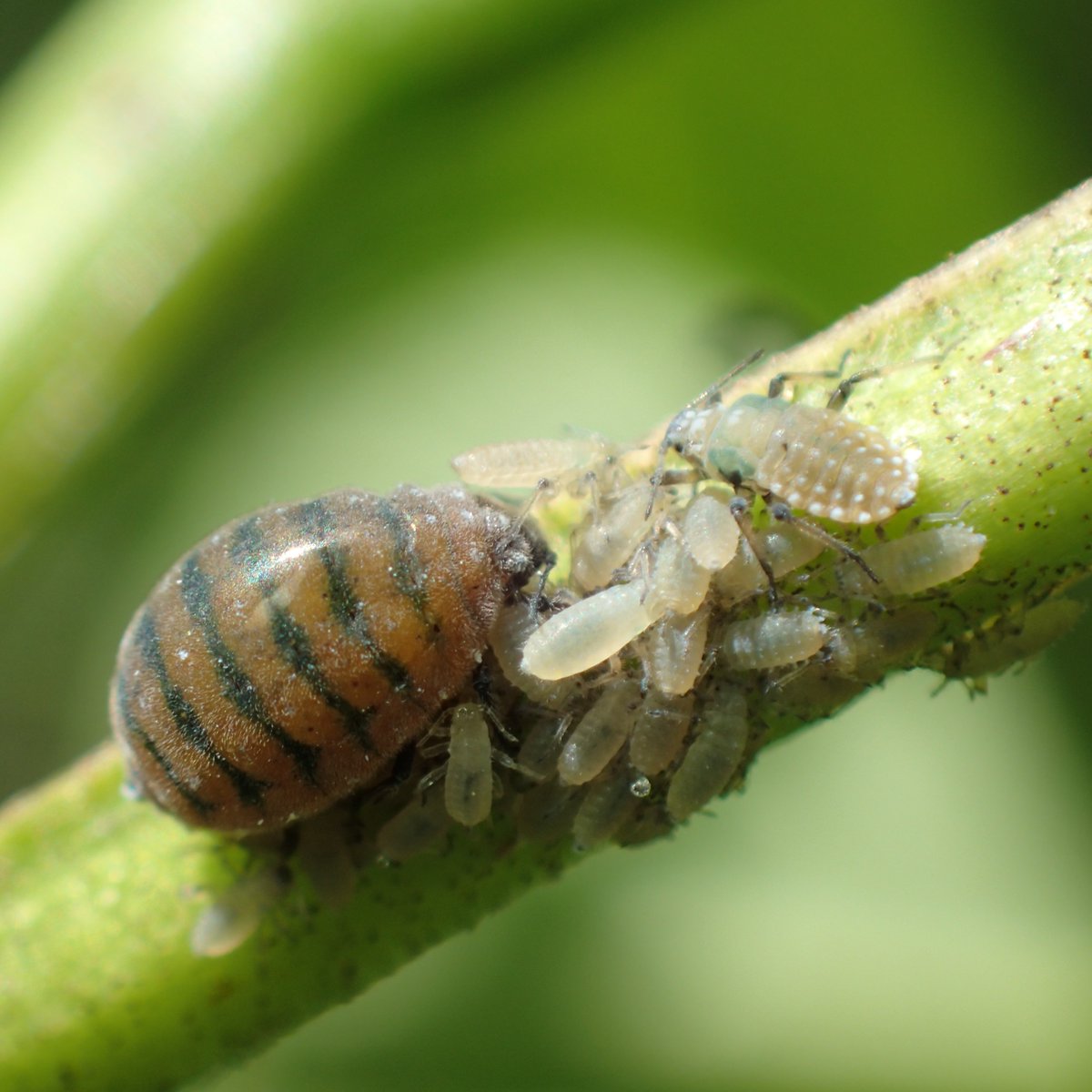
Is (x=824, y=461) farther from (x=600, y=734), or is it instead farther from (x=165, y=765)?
(x=165, y=765)

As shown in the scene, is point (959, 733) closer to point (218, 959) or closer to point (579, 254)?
point (579, 254)

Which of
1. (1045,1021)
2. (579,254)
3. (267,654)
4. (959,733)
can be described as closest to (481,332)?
(579,254)

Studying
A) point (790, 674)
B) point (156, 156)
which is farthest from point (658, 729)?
point (156, 156)

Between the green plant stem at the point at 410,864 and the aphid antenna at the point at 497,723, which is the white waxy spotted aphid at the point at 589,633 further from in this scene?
the green plant stem at the point at 410,864

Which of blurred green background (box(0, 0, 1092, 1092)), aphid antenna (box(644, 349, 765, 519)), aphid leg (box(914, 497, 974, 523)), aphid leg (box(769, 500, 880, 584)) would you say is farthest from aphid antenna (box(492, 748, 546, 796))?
blurred green background (box(0, 0, 1092, 1092))

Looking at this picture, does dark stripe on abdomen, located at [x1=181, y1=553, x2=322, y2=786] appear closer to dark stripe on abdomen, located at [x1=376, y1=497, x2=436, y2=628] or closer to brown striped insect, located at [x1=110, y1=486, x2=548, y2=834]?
brown striped insect, located at [x1=110, y1=486, x2=548, y2=834]

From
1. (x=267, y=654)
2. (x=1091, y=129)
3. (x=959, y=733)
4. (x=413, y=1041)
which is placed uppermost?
(x=267, y=654)
